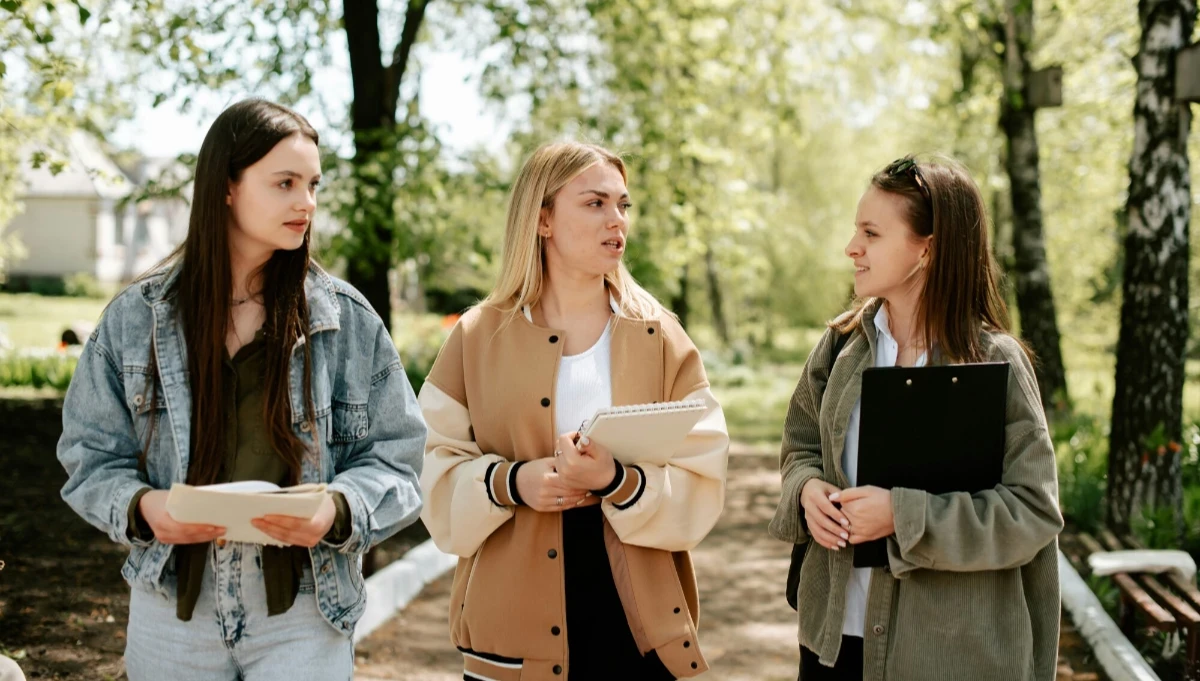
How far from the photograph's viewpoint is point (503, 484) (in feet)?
10.0

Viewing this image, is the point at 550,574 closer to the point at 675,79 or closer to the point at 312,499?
the point at 312,499

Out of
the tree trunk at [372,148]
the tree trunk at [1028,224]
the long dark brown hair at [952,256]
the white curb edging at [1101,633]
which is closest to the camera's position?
the long dark brown hair at [952,256]

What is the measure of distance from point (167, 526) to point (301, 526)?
29 cm

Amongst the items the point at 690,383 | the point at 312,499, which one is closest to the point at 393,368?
the point at 312,499

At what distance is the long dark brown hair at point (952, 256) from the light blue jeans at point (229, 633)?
68.8 inches

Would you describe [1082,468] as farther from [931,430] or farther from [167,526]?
[167,526]

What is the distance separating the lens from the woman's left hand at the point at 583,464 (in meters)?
2.87

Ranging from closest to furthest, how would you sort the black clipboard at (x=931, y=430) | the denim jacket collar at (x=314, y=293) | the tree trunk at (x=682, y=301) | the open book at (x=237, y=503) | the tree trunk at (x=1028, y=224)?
1. the open book at (x=237, y=503)
2. the denim jacket collar at (x=314, y=293)
3. the black clipboard at (x=931, y=430)
4. the tree trunk at (x=1028, y=224)
5. the tree trunk at (x=682, y=301)

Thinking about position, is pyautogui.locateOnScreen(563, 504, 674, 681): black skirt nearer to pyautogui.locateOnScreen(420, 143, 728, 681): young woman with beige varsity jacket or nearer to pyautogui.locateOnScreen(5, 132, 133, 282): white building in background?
pyautogui.locateOnScreen(420, 143, 728, 681): young woman with beige varsity jacket

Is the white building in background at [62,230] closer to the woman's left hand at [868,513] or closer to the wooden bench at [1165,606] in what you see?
the wooden bench at [1165,606]

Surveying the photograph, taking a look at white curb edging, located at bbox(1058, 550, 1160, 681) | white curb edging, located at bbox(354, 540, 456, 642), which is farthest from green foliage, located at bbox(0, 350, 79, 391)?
white curb edging, located at bbox(1058, 550, 1160, 681)

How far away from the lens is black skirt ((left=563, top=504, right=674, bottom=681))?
3.12 m

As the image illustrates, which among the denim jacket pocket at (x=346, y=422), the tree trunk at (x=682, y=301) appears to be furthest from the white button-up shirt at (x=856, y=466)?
the tree trunk at (x=682, y=301)

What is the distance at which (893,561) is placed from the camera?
9.28ft
